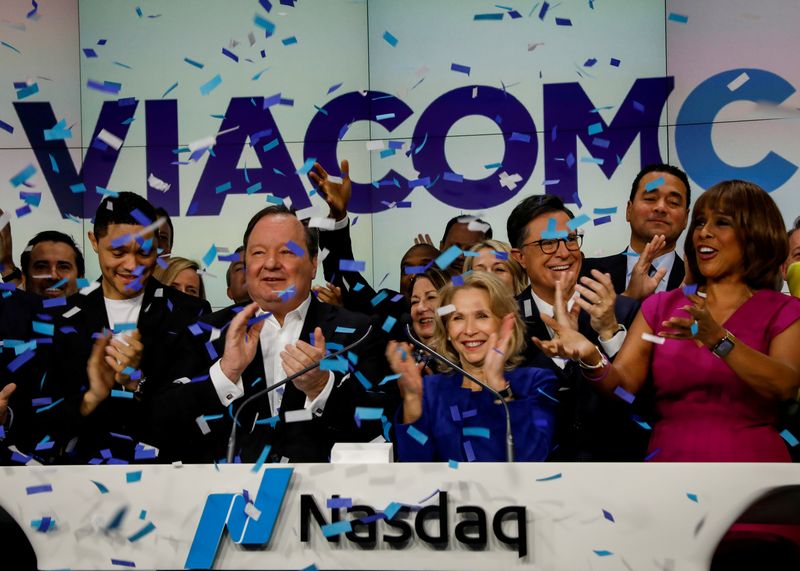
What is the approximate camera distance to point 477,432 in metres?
2.44

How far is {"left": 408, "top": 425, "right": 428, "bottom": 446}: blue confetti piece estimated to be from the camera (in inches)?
96.4

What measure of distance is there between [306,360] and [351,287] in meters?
1.01

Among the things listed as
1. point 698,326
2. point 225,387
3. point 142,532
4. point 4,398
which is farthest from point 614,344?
point 4,398

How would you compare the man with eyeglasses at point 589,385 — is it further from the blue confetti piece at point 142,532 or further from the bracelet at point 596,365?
the blue confetti piece at point 142,532

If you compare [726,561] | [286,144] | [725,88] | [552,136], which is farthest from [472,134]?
[726,561]

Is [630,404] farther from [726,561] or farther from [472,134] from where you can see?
[472,134]

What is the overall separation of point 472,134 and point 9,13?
241 centimetres

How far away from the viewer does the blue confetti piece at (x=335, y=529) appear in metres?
1.89

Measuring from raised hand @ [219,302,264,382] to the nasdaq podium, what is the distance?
0.74 m

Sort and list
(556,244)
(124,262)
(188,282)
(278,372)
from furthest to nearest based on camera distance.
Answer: (188,282) < (124,262) < (556,244) < (278,372)

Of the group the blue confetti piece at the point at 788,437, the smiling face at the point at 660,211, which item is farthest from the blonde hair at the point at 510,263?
the blue confetti piece at the point at 788,437

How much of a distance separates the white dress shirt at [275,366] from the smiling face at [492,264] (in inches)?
23.8

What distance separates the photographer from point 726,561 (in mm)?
2102

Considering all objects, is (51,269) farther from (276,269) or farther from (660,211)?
(660,211)
